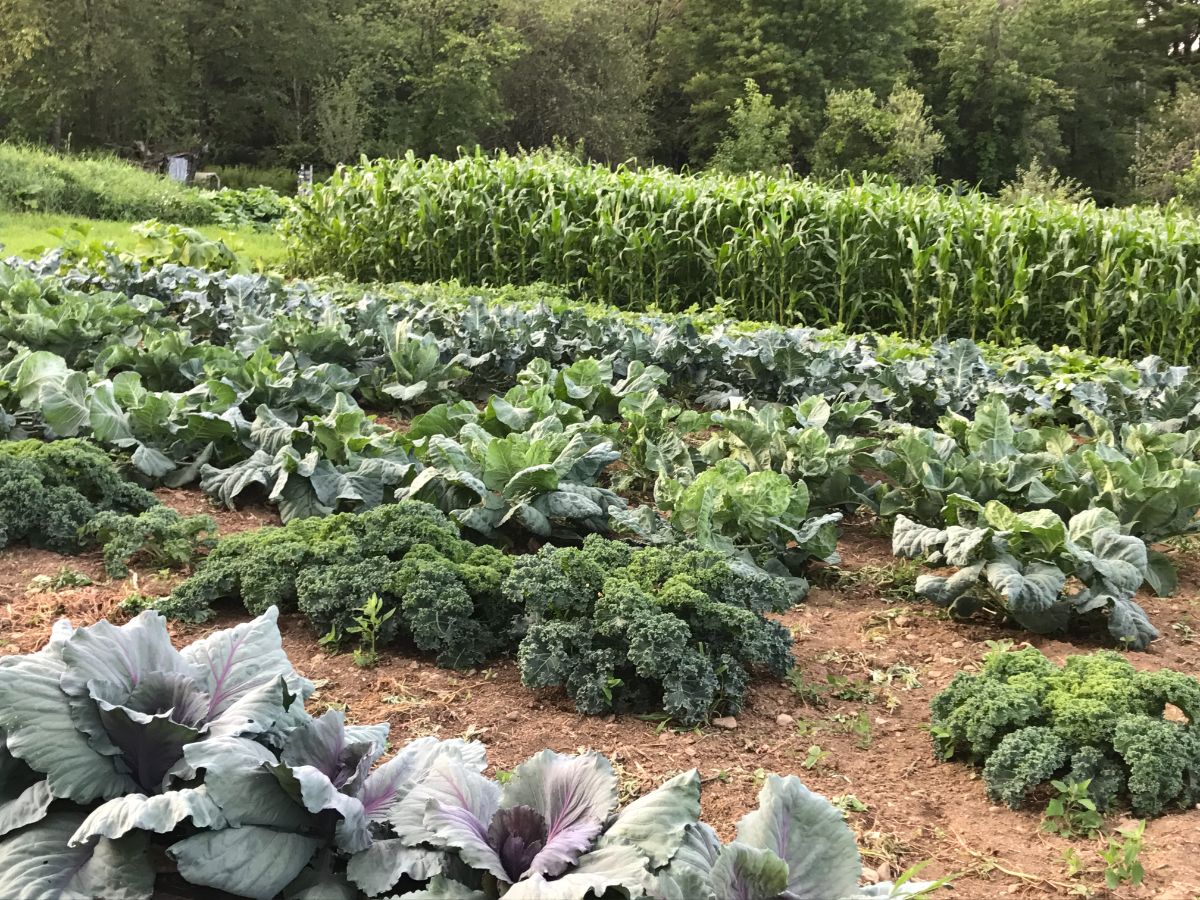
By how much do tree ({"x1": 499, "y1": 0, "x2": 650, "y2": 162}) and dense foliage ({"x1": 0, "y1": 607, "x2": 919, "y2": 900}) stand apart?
104 ft

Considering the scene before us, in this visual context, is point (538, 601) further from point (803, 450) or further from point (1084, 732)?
point (803, 450)

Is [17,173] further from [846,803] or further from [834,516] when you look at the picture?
[846,803]

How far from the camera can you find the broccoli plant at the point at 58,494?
352 cm

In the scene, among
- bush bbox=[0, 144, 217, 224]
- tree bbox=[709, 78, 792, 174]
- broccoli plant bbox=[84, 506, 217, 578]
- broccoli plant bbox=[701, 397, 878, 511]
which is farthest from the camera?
tree bbox=[709, 78, 792, 174]

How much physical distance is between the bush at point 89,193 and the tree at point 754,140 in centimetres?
1780

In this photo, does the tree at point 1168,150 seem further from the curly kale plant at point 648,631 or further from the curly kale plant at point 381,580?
the curly kale plant at point 381,580

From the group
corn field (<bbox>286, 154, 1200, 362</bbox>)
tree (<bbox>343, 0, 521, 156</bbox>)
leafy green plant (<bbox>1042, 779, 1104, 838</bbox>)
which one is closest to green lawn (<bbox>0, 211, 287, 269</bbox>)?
corn field (<bbox>286, 154, 1200, 362</bbox>)

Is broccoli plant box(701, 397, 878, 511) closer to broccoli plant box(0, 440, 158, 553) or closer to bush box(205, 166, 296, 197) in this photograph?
broccoli plant box(0, 440, 158, 553)

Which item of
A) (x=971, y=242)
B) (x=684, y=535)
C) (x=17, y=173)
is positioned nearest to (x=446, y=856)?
(x=684, y=535)

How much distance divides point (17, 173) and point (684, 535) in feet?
49.3

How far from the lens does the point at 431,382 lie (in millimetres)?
5863

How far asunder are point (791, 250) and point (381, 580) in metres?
7.49

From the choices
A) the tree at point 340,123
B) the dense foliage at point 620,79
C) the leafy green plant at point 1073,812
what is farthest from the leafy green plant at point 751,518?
the tree at point 340,123

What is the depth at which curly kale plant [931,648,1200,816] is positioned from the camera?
7.64 ft
